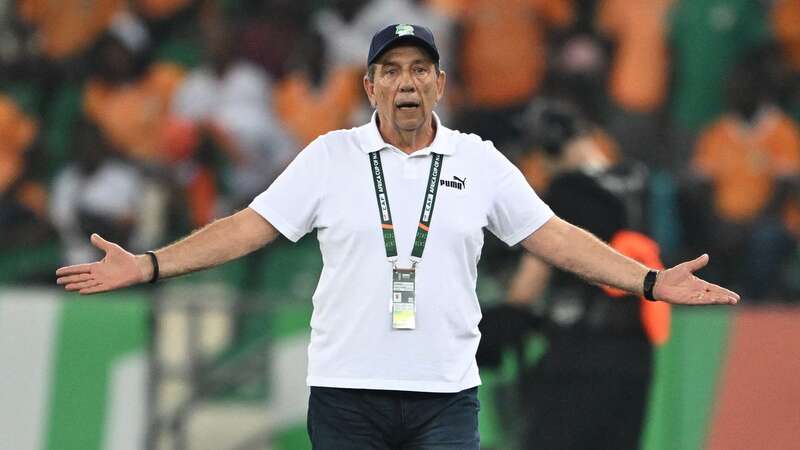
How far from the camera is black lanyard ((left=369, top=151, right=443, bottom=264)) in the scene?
469cm

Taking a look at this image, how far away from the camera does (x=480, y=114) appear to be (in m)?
10.7

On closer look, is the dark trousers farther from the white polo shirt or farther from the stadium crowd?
the stadium crowd

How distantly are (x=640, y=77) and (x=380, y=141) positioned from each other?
241 inches

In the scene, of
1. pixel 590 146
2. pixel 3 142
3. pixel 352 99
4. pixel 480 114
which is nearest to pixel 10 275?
pixel 3 142

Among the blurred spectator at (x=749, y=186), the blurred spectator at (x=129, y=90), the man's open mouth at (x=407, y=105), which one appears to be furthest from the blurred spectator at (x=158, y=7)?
the man's open mouth at (x=407, y=105)

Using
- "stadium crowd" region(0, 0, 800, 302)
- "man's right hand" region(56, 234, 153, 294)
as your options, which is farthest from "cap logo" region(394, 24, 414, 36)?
"stadium crowd" region(0, 0, 800, 302)

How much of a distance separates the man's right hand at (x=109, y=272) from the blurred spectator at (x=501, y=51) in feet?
19.9

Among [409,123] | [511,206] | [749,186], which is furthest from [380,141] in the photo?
[749,186]

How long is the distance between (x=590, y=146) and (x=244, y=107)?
434 cm

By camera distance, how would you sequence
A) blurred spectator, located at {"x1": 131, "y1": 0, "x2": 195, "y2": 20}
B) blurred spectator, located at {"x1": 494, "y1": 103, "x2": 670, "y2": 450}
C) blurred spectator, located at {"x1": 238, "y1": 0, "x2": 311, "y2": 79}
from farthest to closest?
blurred spectator, located at {"x1": 131, "y1": 0, "x2": 195, "y2": 20}
blurred spectator, located at {"x1": 238, "y1": 0, "x2": 311, "y2": 79}
blurred spectator, located at {"x1": 494, "y1": 103, "x2": 670, "y2": 450}

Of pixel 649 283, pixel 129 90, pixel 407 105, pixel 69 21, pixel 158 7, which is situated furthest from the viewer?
pixel 69 21

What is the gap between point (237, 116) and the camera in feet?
36.4

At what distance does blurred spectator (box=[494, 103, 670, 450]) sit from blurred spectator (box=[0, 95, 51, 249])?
4.20 meters

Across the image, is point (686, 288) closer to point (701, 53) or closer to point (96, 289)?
point (96, 289)
